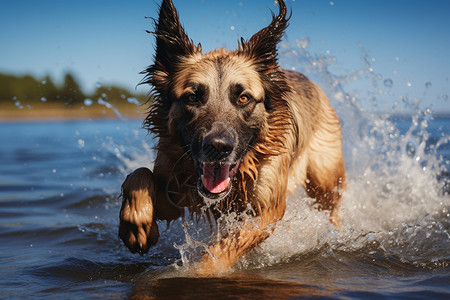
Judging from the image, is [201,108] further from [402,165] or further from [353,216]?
[402,165]

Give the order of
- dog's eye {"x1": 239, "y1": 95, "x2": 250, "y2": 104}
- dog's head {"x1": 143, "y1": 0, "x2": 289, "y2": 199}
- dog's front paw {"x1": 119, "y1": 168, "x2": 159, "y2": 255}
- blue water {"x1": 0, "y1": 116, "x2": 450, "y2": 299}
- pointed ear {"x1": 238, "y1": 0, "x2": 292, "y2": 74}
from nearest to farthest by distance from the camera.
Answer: blue water {"x1": 0, "y1": 116, "x2": 450, "y2": 299} → dog's head {"x1": 143, "y1": 0, "x2": 289, "y2": 199} → dog's front paw {"x1": 119, "y1": 168, "x2": 159, "y2": 255} → dog's eye {"x1": 239, "y1": 95, "x2": 250, "y2": 104} → pointed ear {"x1": 238, "y1": 0, "x2": 292, "y2": 74}

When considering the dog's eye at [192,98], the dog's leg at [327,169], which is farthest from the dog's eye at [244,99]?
the dog's leg at [327,169]

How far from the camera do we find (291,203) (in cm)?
543

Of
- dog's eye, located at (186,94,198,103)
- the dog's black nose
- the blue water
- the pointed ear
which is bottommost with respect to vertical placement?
the blue water

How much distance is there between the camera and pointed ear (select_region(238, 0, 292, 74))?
4.40 meters

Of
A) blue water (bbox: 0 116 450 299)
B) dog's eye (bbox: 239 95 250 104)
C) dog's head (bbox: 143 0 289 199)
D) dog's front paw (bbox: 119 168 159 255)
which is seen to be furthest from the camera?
dog's eye (bbox: 239 95 250 104)

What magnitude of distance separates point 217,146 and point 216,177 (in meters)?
0.43

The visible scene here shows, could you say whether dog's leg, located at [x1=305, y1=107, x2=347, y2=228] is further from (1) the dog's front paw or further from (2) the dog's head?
(1) the dog's front paw

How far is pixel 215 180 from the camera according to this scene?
3.95m

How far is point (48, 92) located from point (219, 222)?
6257 cm

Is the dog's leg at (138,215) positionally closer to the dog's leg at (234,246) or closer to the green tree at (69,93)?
the dog's leg at (234,246)

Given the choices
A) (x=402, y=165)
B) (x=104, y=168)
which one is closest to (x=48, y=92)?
(x=104, y=168)

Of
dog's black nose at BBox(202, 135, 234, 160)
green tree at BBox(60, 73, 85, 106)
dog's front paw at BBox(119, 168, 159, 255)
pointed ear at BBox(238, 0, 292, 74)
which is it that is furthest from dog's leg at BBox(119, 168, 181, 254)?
green tree at BBox(60, 73, 85, 106)

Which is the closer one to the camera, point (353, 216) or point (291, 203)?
point (291, 203)
